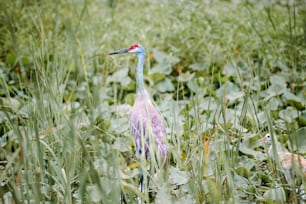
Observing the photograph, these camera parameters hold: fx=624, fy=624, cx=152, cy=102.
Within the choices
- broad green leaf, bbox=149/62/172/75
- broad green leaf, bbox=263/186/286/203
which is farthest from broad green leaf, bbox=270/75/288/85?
broad green leaf, bbox=263/186/286/203

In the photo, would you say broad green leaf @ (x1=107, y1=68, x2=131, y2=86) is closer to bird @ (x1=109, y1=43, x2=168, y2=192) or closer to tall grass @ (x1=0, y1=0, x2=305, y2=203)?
tall grass @ (x1=0, y1=0, x2=305, y2=203)

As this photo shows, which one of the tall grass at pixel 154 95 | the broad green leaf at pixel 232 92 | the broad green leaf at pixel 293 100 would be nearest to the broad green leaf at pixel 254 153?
the tall grass at pixel 154 95

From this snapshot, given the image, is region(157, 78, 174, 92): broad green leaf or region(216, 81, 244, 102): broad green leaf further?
region(157, 78, 174, 92): broad green leaf

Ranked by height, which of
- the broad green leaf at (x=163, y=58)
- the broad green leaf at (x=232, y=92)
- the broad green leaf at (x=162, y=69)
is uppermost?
the broad green leaf at (x=163, y=58)

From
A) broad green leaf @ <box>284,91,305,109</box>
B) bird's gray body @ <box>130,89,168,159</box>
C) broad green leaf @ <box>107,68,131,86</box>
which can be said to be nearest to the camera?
bird's gray body @ <box>130,89,168,159</box>

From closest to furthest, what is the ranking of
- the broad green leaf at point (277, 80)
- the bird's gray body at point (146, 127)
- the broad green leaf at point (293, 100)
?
the bird's gray body at point (146, 127) < the broad green leaf at point (293, 100) < the broad green leaf at point (277, 80)

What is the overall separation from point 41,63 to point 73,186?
684mm

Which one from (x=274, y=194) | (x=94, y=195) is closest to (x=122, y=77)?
(x=94, y=195)

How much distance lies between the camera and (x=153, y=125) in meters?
3.46

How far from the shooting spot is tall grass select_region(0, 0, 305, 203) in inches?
104

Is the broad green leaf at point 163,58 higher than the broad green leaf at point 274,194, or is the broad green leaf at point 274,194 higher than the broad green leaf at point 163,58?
the broad green leaf at point 163,58

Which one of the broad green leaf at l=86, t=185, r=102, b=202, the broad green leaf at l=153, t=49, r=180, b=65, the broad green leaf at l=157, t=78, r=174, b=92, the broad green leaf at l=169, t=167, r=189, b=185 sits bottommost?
the broad green leaf at l=86, t=185, r=102, b=202

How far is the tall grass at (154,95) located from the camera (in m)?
2.63

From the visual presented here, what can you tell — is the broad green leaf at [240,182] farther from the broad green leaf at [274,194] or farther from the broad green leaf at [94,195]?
the broad green leaf at [94,195]
